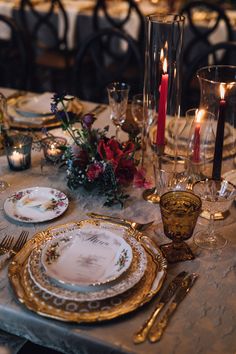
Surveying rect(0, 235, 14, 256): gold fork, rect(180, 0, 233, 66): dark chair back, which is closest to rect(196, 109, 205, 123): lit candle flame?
rect(0, 235, 14, 256): gold fork

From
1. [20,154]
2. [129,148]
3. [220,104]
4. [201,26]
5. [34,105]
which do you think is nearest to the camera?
[220,104]

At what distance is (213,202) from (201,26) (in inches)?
84.7

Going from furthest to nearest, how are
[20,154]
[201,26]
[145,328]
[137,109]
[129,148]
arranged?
[201,26] < [137,109] < [20,154] < [129,148] < [145,328]

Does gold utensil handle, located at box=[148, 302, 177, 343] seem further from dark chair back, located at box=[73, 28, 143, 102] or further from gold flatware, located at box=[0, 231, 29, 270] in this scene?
dark chair back, located at box=[73, 28, 143, 102]

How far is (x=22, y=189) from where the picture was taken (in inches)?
46.0

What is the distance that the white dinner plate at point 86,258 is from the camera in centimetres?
85

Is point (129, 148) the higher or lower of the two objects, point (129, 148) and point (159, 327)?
the higher

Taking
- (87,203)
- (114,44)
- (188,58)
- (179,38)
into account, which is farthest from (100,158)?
Result: (114,44)

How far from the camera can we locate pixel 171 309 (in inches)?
31.8

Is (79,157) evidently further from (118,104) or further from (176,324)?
(176,324)

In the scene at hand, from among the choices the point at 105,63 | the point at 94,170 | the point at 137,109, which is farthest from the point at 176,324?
the point at 105,63

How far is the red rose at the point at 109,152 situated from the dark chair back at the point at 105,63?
3.11ft

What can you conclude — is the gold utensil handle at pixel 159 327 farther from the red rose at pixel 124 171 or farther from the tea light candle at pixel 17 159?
the tea light candle at pixel 17 159

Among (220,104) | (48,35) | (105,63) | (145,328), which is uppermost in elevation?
(220,104)
